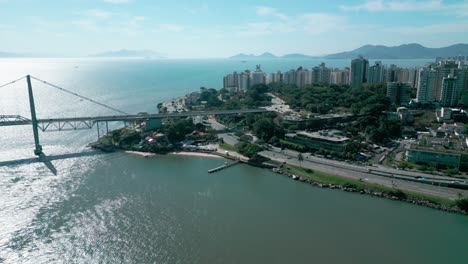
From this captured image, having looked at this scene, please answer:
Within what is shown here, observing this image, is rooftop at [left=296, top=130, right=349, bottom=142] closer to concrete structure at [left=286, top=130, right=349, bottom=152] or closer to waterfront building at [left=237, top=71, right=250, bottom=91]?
concrete structure at [left=286, top=130, right=349, bottom=152]

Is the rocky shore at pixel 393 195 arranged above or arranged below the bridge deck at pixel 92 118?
below

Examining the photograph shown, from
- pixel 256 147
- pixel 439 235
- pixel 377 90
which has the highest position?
pixel 377 90

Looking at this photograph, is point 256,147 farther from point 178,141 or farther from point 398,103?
point 398,103

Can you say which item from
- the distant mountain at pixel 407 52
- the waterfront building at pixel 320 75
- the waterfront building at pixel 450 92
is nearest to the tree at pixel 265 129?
the waterfront building at pixel 450 92

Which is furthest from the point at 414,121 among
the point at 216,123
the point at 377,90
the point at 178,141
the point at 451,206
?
the point at 178,141

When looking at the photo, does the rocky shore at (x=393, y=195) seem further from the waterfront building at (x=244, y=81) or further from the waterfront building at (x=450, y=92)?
the waterfront building at (x=244, y=81)

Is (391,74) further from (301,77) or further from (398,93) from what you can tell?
(398,93)
